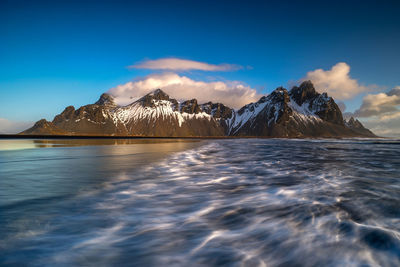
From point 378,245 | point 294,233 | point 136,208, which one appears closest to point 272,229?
point 294,233

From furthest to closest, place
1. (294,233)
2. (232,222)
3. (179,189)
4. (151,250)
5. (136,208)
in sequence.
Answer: (179,189) < (136,208) < (232,222) < (294,233) < (151,250)

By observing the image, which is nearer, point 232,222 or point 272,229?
point 272,229

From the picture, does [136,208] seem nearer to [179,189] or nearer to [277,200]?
[179,189]

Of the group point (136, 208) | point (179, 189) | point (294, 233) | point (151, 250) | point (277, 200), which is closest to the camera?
point (151, 250)

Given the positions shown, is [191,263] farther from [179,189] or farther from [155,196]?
[179,189]

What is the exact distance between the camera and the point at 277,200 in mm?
6633

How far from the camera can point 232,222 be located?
4805 mm

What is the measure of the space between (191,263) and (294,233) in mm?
2108

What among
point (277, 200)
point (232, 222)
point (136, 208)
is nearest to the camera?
point (232, 222)

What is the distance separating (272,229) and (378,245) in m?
1.64

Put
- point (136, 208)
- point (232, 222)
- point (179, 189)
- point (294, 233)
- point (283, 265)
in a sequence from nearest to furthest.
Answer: point (283, 265) → point (294, 233) → point (232, 222) → point (136, 208) → point (179, 189)

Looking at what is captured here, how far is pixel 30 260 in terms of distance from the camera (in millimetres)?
3186

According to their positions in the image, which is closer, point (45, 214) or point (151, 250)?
point (151, 250)

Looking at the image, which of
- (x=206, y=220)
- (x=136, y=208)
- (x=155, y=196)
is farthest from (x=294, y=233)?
(x=155, y=196)
